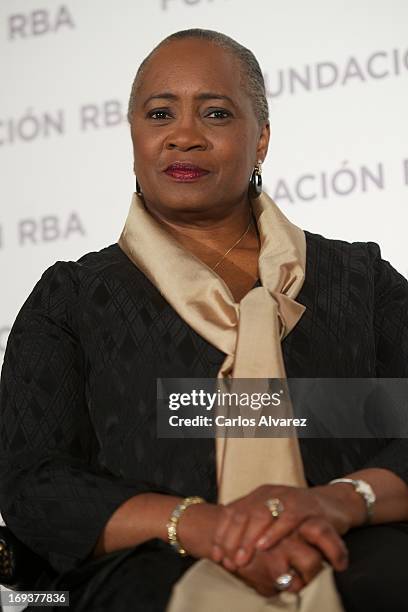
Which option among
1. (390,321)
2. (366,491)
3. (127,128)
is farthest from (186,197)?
(127,128)

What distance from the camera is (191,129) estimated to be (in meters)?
1.97

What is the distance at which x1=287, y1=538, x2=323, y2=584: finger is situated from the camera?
4.83 feet

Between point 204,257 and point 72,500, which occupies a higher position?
point 204,257

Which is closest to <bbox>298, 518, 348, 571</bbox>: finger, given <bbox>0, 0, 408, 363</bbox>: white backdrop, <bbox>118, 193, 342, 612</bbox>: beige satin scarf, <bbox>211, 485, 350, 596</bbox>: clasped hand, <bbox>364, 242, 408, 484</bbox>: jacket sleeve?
<bbox>211, 485, 350, 596</bbox>: clasped hand

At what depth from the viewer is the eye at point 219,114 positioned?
6.56ft

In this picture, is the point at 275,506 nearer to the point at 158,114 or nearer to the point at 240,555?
the point at 240,555

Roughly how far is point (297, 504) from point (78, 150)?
1715mm

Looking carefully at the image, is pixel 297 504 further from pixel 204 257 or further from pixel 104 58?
pixel 104 58

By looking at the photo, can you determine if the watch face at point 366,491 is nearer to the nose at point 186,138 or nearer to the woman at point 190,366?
the woman at point 190,366

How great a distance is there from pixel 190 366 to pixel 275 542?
0.40m

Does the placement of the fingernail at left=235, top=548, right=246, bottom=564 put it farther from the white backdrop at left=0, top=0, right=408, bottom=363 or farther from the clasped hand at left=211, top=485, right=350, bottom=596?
the white backdrop at left=0, top=0, right=408, bottom=363

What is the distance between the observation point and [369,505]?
166cm

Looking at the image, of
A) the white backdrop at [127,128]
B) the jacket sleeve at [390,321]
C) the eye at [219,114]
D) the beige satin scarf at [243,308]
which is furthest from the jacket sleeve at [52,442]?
the white backdrop at [127,128]

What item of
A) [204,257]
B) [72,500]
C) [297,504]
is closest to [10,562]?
[72,500]
